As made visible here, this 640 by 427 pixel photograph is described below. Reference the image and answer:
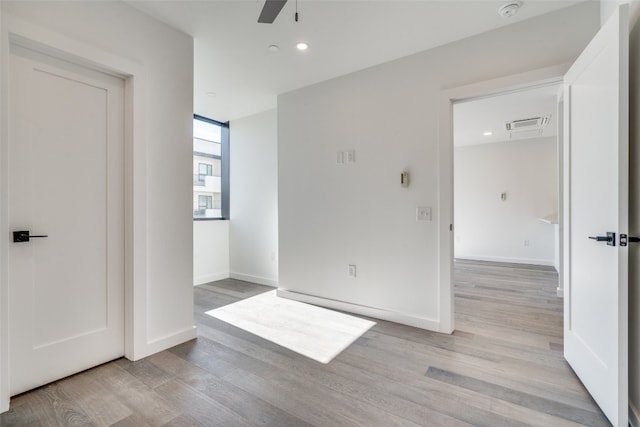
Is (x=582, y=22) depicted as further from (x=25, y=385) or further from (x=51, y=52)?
(x=25, y=385)

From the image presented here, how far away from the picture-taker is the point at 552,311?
332cm

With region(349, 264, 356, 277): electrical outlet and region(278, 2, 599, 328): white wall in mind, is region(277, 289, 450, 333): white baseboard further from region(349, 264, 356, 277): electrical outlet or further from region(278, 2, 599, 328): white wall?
region(349, 264, 356, 277): electrical outlet

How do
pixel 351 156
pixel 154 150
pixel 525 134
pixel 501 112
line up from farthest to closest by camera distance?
pixel 525 134, pixel 501 112, pixel 351 156, pixel 154 150

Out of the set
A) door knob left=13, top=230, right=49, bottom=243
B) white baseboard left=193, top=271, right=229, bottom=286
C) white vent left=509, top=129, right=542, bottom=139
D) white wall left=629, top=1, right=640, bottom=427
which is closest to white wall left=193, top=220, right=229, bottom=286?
white baseboard left=193, top=271, right=229, bottom=286

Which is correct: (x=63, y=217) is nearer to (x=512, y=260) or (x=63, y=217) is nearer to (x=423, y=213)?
(x=423, y=213)

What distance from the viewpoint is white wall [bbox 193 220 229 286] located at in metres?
4.57

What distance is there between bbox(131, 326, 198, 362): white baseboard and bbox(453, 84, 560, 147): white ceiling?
340 cm

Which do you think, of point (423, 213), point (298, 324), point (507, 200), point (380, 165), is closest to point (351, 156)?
point (380, 165)

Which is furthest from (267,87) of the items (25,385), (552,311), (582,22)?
(552,311)

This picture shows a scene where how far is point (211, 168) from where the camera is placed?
4.95 m

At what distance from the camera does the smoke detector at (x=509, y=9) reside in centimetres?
217

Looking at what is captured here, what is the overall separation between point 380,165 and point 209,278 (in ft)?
10.5

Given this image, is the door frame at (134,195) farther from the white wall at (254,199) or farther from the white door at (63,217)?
the white wall at (254,199)

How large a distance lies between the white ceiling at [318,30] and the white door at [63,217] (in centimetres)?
82
